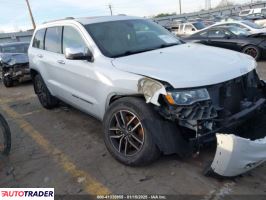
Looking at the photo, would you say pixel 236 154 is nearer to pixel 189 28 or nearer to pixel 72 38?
pixel 72 38

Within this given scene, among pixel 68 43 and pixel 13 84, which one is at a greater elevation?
pixel 68 43

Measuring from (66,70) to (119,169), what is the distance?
6.37 ft

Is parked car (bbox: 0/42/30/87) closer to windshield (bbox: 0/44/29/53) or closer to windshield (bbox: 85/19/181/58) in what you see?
windshield (bbox: 0/44/29/53)

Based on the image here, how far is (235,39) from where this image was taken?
34.1ft

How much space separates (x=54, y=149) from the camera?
175 inches

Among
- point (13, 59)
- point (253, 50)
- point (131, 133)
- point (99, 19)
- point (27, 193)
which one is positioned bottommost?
point (27, 193)

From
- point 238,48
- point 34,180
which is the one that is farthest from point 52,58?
point 238,48

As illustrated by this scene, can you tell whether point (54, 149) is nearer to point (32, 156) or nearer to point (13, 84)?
point (32, 156)

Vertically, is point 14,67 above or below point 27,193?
above

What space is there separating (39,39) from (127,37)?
8.25 feet

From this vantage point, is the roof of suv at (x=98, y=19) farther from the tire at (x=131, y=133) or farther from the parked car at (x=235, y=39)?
the parked car at (x=235, y=39)

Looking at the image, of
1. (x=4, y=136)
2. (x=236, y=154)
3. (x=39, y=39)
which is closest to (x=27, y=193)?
(x=4, y=136)

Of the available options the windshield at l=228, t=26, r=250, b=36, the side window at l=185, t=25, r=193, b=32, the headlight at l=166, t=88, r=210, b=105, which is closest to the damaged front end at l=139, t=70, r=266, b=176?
the headlight at l=166, t=88, r=210, b=105

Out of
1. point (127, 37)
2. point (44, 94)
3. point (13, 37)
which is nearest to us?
point (127, 37)
